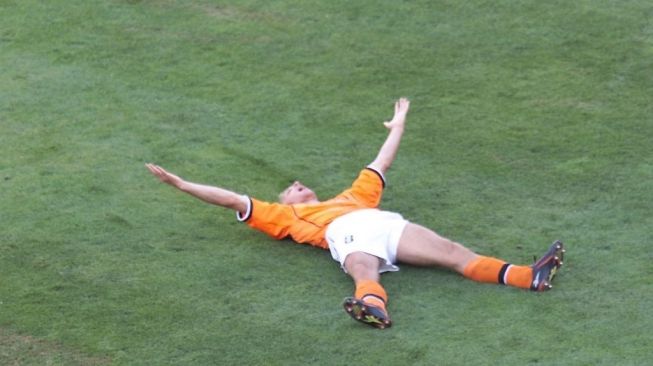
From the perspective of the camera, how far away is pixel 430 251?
7977mm

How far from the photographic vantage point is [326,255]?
327 inches

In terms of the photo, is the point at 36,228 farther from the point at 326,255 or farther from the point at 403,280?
the point at 403,280

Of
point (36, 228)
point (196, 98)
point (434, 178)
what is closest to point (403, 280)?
point (434, 178)

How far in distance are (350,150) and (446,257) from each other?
6.58 ft

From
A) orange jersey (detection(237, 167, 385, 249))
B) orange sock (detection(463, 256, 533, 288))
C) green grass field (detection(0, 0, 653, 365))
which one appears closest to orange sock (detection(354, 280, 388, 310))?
green grass field (detection(0, 0, 653, 365))

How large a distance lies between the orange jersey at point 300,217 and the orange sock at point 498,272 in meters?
0.95

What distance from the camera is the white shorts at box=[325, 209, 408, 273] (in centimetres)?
799

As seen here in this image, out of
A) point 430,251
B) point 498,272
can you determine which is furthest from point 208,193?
point 498,272

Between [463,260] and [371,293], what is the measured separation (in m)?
0.70

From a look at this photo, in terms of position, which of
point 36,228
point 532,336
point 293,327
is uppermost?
point 532,336

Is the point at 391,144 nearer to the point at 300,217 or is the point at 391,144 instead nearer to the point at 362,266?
the point at 300,217

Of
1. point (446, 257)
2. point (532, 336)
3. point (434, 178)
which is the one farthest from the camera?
point (434, 178)

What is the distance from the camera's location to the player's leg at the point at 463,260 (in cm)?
775

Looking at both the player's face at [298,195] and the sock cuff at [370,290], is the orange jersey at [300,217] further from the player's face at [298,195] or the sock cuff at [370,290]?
the sock cuff at [370,290]
